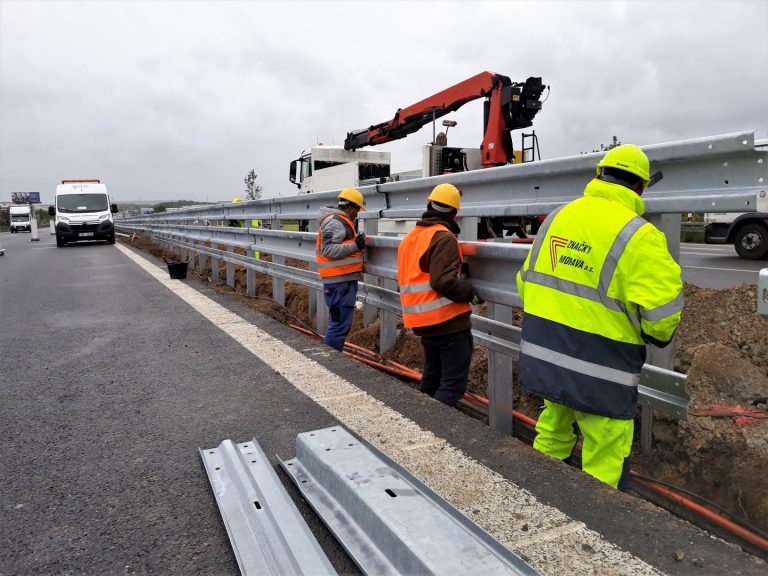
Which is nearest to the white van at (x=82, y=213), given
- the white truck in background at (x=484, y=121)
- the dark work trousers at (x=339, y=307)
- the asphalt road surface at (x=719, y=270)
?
the white truck in background at (x=484, y=121)

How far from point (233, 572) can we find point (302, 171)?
18.9 m

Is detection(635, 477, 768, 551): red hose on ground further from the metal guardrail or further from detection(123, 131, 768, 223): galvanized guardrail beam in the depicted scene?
detection(123, 131, 768, 223): galvanized guardrail beam

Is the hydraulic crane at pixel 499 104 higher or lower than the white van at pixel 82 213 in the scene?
higher

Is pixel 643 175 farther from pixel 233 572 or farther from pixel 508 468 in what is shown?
pixel 233 572

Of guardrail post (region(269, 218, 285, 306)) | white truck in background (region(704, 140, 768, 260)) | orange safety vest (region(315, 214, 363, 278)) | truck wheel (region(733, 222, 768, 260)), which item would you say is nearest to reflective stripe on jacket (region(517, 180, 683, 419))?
orange safety vest (region(315, 214, 363, 278))

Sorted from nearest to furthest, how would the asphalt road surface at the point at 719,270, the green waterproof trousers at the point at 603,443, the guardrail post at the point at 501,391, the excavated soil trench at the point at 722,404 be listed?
the green waterproof trousers at the point at 603,443
the excavated soil trench at the point at 722,404
the guardrail post at the point at 501,391
the asphalt road surface at the point at 719,270

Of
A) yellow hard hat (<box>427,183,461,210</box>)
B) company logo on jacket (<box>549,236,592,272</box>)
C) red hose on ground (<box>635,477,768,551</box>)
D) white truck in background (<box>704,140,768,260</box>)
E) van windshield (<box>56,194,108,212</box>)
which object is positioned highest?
van windshield (<box>56,194,108,212</box>)

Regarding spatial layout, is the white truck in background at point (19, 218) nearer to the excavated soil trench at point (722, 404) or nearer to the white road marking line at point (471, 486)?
the white road marking line at point (471, 486)

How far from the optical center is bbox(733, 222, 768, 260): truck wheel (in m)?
12.8

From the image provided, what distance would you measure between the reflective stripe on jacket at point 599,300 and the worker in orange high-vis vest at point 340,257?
2.49m

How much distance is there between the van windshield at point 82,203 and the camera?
2480 cm

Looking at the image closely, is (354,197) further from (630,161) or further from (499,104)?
(499,104)

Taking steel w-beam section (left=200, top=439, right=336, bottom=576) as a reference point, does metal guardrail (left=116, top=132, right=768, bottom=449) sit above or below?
above

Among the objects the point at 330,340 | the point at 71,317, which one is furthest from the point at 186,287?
the point at 330,340
